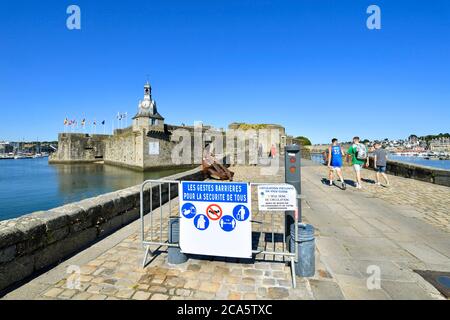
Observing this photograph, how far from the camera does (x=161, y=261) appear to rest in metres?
3.53

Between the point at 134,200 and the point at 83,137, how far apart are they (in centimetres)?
6026

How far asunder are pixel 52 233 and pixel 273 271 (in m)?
3.07

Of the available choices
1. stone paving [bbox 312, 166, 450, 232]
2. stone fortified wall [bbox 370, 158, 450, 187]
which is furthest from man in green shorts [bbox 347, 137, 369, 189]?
stone fortified wall [bbox 370, 158, 450, 187]

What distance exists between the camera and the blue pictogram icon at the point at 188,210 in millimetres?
3410

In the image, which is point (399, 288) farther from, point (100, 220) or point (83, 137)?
point (83, 137)

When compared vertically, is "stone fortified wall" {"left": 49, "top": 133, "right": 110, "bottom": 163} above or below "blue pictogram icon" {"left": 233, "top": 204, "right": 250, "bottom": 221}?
above

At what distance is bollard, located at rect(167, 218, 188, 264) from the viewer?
3.44m

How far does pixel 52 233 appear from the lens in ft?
11.0

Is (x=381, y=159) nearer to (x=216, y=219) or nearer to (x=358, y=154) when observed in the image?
(x=358, y=154)

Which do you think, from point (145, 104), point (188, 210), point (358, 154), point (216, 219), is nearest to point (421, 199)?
point (358, 154)

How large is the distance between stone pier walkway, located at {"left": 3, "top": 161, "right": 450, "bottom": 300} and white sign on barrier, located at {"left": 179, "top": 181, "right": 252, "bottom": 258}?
29cm

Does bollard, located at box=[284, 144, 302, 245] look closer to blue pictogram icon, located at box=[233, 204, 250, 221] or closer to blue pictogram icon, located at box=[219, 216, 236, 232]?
blue pictogram icon, located at box=[233, 204, 250, 221]

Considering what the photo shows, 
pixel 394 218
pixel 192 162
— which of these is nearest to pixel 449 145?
pixel 192 162

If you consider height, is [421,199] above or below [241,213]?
below
